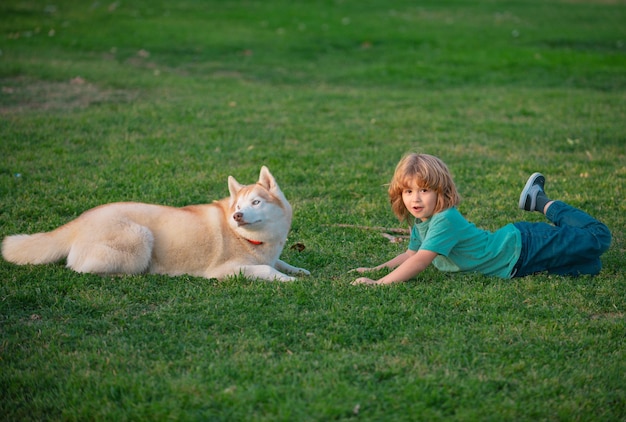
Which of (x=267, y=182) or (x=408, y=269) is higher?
(x=267, y=182)

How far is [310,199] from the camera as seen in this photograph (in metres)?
7.72

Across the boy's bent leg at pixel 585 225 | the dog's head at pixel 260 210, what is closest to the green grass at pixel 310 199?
the boy's bent leg at pixel 585 225

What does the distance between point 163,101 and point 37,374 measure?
28.4ft

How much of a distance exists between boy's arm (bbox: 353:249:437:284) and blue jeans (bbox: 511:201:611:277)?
0.81 metres

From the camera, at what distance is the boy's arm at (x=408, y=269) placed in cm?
532

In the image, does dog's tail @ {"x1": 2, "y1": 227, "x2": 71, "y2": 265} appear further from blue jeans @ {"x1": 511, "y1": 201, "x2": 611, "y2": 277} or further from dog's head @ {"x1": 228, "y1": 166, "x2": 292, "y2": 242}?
blue jeans @ {"x1": 511, "y1": 201, "x2": 611, "y2": 277}

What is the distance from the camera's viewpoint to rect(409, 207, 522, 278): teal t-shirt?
548 cm

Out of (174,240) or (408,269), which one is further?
(174,240)

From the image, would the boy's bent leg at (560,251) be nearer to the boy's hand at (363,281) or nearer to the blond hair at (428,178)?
the blond hair at (428,178)

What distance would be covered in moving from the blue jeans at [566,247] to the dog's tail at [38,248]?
3.72 metres

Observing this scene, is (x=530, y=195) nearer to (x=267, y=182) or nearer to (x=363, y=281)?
(x=363, y=281)

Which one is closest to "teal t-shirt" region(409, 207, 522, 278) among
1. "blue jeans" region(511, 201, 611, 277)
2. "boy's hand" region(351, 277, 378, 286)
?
"blue jeans" region(511, 201, 611, 277)

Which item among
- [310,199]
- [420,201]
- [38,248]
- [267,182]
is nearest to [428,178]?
[420,201]

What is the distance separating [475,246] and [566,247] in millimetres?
719
